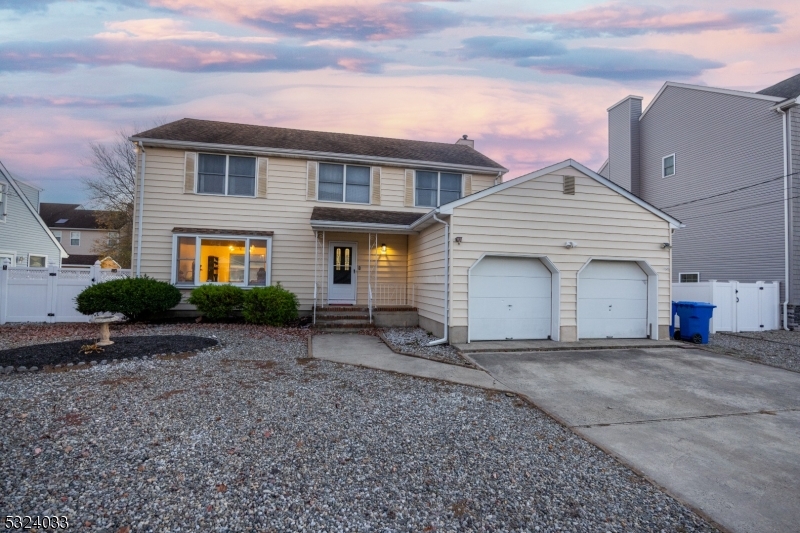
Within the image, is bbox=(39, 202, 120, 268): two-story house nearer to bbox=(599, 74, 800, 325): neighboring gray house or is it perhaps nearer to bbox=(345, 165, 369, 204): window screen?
bbox=(345, 165, 369, 204): window screen

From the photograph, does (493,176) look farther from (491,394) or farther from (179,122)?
(179,122)

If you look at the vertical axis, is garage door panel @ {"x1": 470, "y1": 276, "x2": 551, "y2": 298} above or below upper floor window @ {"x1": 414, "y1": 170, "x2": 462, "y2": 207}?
below

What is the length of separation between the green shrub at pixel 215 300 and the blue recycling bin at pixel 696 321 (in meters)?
12.1

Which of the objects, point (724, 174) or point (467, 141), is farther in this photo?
point (467, 141)

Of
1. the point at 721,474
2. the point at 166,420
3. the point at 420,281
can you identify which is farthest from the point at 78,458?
the point at 420,281

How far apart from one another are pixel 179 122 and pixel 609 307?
1430cm

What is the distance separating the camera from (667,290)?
31.8ft

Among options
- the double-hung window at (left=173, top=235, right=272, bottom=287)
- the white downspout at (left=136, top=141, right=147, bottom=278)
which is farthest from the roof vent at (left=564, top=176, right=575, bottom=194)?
the white downspout at (left=136, top=141, right=147, bottom=278)

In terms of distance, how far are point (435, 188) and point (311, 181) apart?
13.8ft

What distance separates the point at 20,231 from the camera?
16125 mm

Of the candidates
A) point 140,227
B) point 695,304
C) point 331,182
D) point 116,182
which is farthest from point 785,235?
point 116,182

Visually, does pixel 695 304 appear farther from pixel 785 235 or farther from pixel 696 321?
pixel 785 235

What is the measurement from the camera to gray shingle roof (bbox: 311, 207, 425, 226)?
11.1m

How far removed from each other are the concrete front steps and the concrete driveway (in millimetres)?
4100
